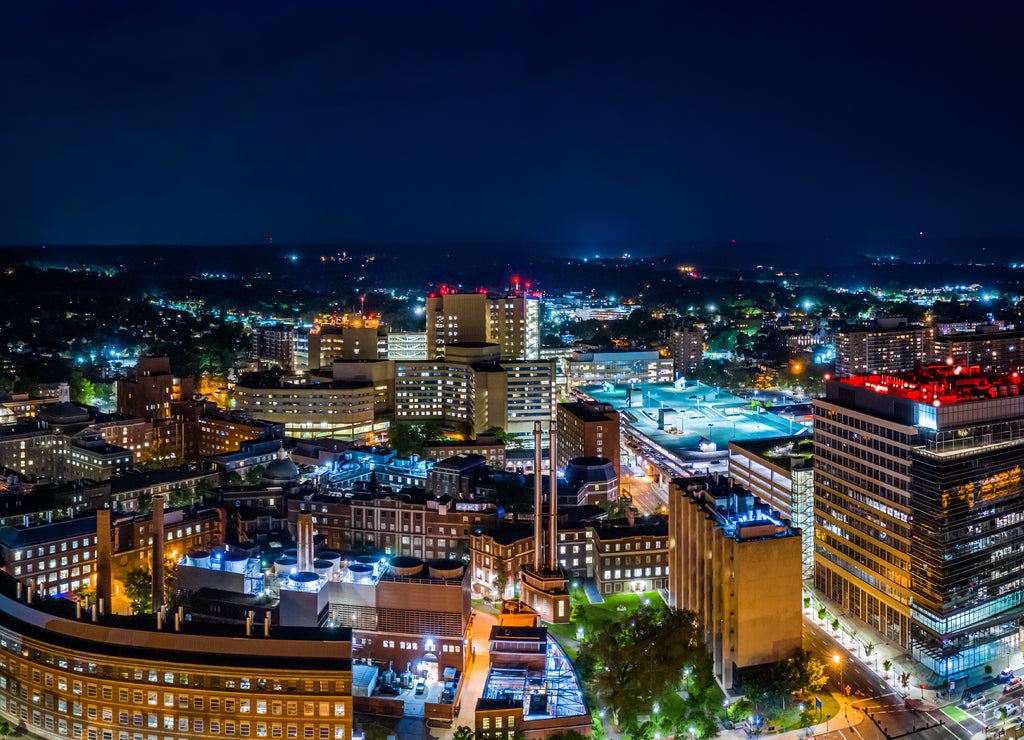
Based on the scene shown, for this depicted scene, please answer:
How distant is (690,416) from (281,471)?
25073mm

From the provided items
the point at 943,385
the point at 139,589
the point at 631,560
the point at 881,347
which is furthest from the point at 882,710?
the point at 881,347

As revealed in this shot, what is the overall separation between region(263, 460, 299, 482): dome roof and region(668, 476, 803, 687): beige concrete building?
664 inches

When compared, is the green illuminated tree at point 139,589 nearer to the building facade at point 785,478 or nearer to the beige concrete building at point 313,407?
Answer: the building facade at point 785,478

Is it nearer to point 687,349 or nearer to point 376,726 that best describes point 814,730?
point 376,726

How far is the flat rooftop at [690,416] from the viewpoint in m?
44.8

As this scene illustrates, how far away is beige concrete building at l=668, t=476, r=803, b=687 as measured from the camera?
21.5 m

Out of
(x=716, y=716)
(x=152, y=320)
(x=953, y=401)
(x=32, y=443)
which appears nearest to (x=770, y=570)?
(x=716, y=716)

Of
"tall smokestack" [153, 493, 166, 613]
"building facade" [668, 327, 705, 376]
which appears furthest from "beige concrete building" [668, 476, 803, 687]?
"building facade" [668, 327, 705, 376]

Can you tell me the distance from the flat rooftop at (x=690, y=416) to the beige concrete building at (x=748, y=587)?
18357 millimetres

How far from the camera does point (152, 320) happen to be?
78.6m

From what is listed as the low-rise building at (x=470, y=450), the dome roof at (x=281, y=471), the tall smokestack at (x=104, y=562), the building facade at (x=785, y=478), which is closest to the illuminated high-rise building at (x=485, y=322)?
the low-rise building at (x=470, y=450)

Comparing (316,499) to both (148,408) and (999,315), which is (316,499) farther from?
(999,315)

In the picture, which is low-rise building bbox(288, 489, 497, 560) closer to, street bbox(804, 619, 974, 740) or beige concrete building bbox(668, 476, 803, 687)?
beige concrete building bbox(668, 476, 803, 687)

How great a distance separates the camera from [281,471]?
112ft
